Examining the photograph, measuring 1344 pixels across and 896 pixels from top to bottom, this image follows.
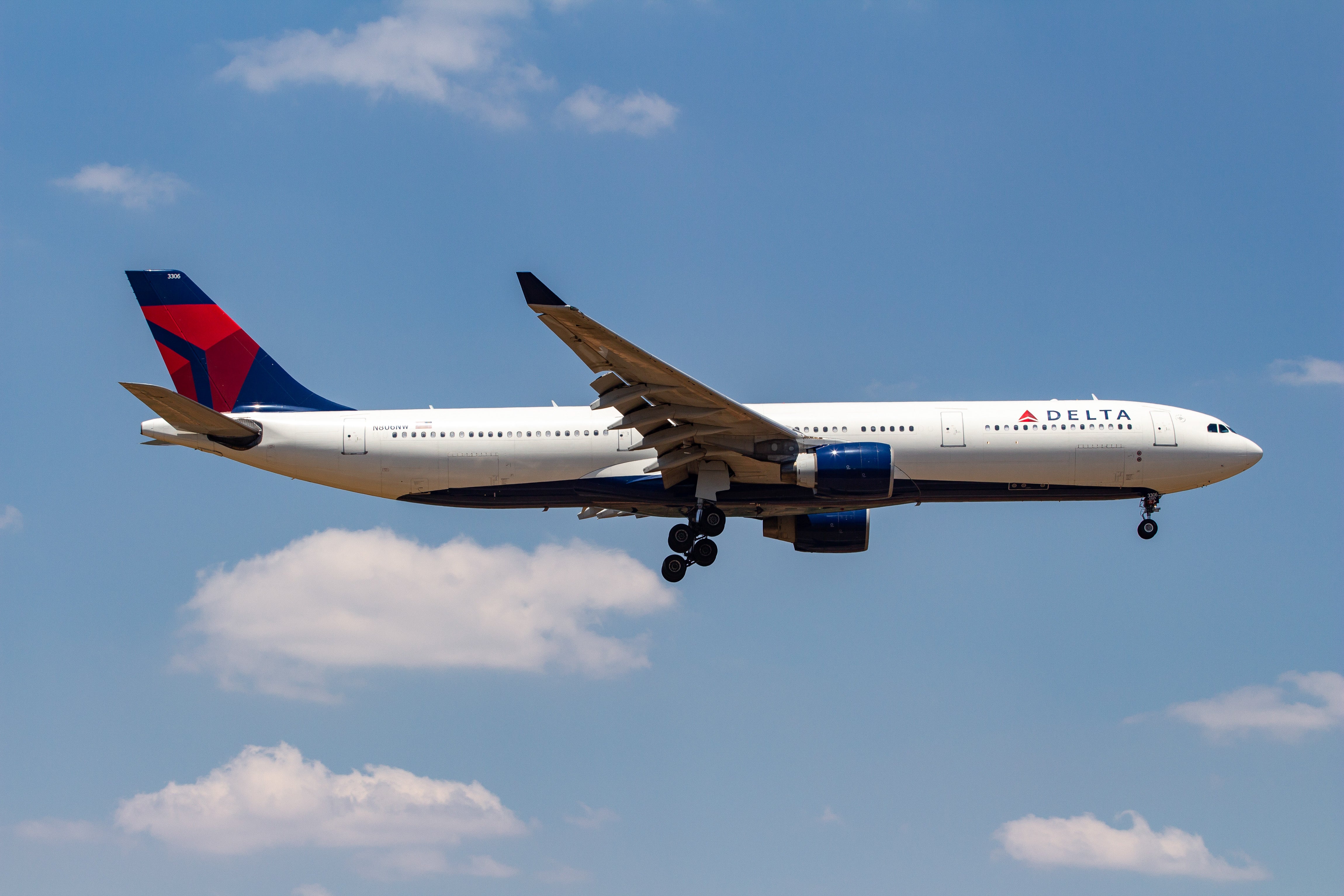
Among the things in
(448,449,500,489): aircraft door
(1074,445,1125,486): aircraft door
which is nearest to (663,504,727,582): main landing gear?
(448,449,500,489): aircraft door

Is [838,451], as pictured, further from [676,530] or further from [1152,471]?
[1152,471]

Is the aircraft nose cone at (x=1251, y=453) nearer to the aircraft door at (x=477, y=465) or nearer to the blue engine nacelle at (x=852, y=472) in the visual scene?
A: the blue engine nacelle at (x=852, y=472)

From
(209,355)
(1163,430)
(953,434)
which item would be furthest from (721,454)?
(209,355)

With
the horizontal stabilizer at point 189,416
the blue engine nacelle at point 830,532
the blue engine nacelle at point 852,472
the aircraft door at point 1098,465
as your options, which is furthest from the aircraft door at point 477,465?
the aircraft door at point 1098,465

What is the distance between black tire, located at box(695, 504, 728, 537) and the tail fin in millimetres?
10323

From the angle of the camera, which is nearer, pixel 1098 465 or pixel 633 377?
pixel 633 377

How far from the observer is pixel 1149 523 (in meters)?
34.7

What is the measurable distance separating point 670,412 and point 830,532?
826 centimetres

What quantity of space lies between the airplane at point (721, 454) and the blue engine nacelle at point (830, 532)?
210cm

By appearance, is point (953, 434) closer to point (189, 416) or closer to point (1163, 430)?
point (1163, 430)

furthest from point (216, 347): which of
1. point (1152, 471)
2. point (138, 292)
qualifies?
point (1152, 471)

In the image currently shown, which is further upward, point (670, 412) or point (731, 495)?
point (670, 412)

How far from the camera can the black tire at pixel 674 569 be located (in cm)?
3384

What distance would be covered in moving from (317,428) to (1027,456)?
18.7 m
